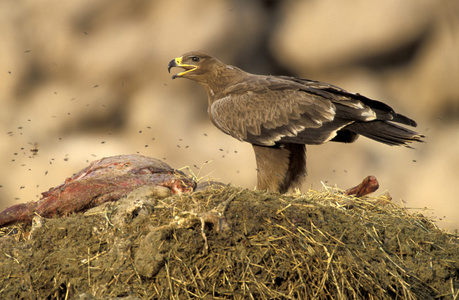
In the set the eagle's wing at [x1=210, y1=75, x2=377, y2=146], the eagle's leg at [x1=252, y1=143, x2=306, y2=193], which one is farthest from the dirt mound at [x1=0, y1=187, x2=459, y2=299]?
the eagle's leg at [x1=252, y1=143, x2=306, y2=193]

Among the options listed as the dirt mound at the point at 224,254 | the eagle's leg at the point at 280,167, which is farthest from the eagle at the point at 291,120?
the dirt mound at the point at 224,254

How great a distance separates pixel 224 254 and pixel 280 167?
253 cm

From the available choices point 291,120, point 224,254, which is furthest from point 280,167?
point 224,254

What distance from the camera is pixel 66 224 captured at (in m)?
3.29

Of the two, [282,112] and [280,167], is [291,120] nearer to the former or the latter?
[282,112]

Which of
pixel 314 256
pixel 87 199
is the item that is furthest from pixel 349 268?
pixel 87 199

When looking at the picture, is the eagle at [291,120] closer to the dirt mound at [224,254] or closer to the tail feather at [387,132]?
the tail feather at [387,132]

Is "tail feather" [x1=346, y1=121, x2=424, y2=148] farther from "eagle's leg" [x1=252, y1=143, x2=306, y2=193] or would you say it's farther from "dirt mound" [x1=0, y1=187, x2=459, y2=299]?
"dirt mound" [x1=0, y1=187, x2=459, y2=299]

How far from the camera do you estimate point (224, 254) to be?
9.31ft

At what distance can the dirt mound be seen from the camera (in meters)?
2.78

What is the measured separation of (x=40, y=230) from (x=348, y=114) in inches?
116

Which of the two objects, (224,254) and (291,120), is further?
(291,120)

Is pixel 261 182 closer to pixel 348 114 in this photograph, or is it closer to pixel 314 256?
pixel 348 114

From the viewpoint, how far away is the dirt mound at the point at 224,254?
110 inches
